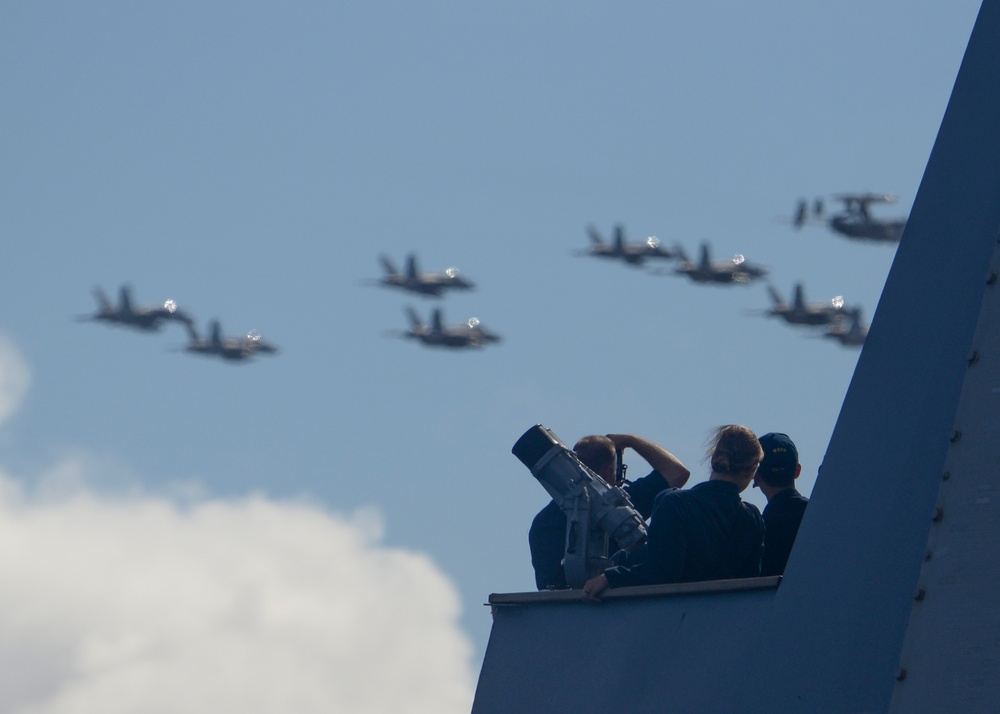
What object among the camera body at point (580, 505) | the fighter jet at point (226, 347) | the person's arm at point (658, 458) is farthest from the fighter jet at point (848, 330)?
the camera body at point (580, 505)

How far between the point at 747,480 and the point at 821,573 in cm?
88

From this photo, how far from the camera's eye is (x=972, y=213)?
3467 millimetres

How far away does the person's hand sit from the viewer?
4086 mm

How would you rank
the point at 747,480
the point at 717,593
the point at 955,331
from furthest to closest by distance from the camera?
the point at 747,480, the point at 717,593, the point at 955,331

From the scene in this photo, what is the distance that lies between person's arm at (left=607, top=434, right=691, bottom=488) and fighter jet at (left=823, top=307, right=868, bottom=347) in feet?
158

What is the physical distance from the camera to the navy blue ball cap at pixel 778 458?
465 cm

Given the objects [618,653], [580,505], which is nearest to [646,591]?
[618,653]

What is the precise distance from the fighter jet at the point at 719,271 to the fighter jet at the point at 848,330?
10.3 feet

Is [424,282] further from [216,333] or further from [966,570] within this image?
[966,570]

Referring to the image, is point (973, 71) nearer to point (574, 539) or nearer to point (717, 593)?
point (717, 593)

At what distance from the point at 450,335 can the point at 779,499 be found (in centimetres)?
5825

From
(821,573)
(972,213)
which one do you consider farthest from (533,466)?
(972,213)

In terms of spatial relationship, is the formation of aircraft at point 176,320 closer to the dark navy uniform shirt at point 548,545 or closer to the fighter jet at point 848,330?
the fighter jet at point 848,330

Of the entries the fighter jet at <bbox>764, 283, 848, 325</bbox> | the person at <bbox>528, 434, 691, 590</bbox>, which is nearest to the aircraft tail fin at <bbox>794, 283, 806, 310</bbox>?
the fighter jet at <bbox>764, 283, 848, 325</bbox>
